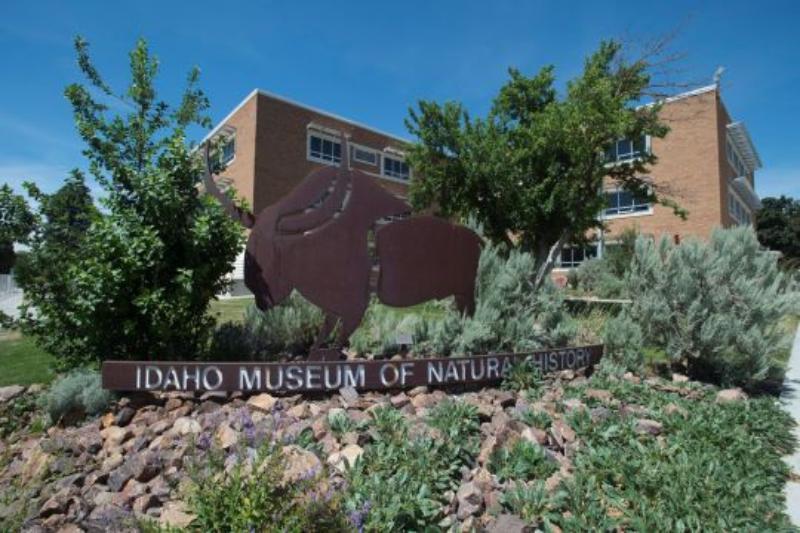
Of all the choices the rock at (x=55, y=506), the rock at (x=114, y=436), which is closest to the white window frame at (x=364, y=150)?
the rock at (x=114, y=436)

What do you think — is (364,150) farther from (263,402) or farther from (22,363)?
(263,402)

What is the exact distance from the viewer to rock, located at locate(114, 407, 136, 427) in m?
4.73

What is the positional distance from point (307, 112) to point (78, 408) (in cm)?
2855

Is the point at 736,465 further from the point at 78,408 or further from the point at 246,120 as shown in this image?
the point at 246,120

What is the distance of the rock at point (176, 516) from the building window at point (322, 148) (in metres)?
29.5

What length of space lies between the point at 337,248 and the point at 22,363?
20.6 feet

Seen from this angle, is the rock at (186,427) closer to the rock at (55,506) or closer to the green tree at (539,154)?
the rock at (55,506)

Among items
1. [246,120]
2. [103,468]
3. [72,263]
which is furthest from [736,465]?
[246,120]

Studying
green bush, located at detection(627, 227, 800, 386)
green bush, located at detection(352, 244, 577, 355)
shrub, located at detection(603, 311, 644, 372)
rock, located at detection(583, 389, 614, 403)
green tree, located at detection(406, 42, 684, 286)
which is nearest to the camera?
rock, located at detection(583, 389, 614, 403)

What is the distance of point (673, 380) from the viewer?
22.4 feet

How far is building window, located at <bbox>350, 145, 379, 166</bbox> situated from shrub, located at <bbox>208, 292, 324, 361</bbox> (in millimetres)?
28165

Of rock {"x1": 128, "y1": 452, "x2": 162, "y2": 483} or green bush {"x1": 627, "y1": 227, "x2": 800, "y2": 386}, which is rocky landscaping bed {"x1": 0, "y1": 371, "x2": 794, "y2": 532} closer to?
rock {"x1": 128, "y1": 452, "x2": 162, "y2": 483}

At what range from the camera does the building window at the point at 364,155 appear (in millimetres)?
34969

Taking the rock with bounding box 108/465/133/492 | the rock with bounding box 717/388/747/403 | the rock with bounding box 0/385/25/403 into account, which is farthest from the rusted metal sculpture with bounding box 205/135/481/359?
the rock with bounding box 717/388/747/403
